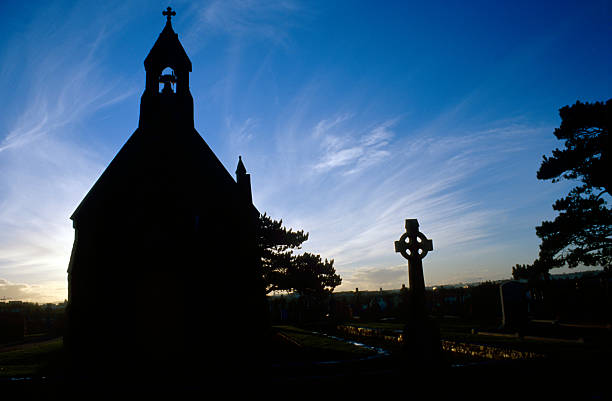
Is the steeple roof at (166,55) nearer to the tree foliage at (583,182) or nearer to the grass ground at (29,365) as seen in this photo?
the grass ground at (29,365)

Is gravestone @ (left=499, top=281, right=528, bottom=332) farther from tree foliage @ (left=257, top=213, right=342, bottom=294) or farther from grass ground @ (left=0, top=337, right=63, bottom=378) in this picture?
grass ground @ (left=0, top=337, right=63, bottom=378)

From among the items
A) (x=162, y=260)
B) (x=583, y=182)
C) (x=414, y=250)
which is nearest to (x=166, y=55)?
(x=162, y=260)

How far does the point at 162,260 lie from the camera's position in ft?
35.8

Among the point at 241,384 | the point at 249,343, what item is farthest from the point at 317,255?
the point at 241,384

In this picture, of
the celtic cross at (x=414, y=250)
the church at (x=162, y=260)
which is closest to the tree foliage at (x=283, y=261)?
the church at (x=162, y=260)

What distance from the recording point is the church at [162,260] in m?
10.4

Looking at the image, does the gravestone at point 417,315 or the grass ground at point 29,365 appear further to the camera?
the grass ground at point 29,365

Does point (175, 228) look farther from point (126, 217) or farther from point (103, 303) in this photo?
point (103, 303)

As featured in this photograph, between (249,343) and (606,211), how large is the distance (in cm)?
1672

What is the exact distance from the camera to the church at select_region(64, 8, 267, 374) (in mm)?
10367

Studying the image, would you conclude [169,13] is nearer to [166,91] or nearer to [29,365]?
[166,91]

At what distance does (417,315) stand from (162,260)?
26.8 feet

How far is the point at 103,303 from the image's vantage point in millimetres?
10617

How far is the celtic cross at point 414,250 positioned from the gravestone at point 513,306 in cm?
1137
